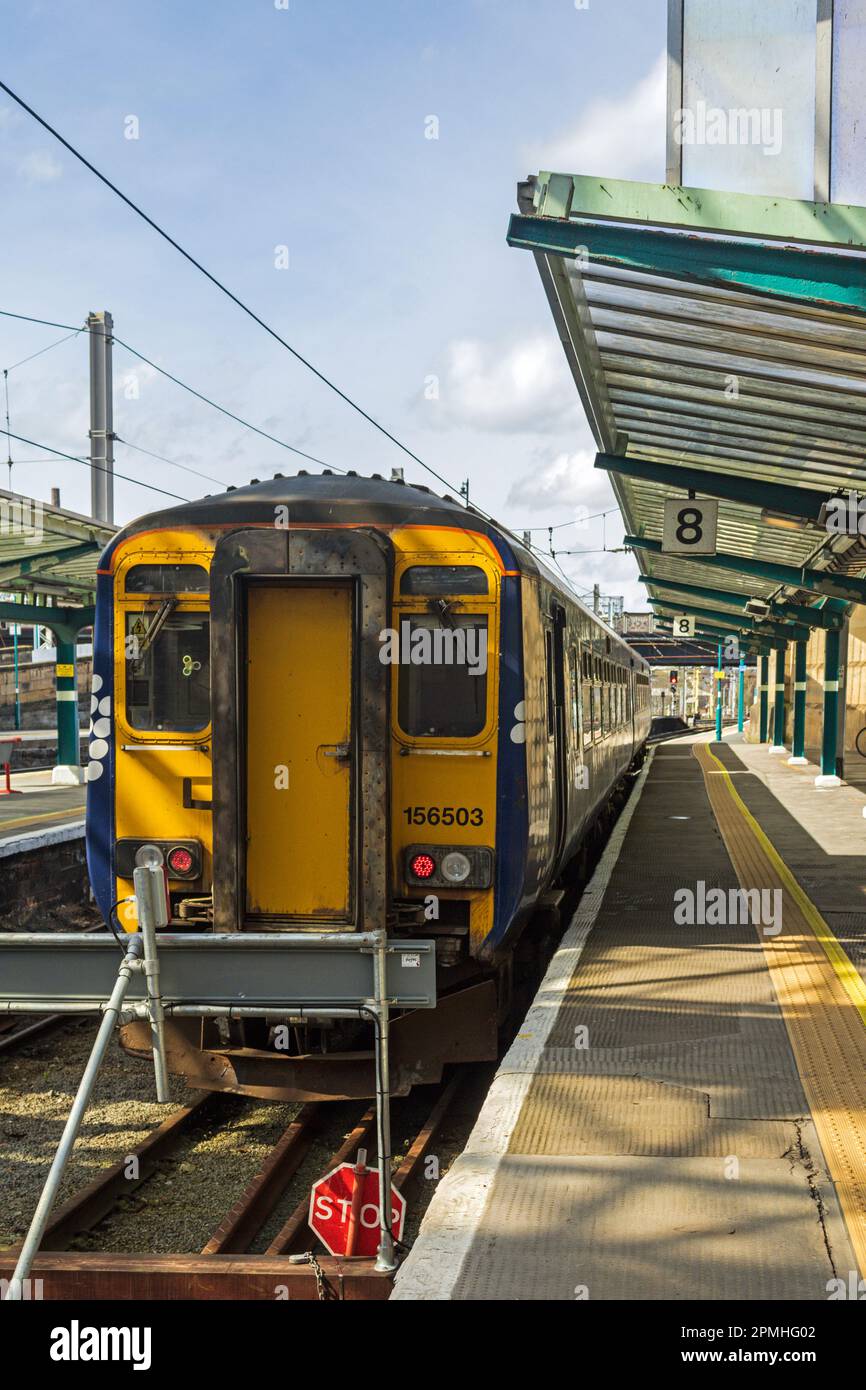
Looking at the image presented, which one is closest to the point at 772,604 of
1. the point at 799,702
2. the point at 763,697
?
the point at 799,702

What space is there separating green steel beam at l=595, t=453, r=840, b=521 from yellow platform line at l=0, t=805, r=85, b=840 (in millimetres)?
8695

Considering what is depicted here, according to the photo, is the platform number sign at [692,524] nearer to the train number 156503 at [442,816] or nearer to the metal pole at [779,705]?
the train number 156503 at [442,816]

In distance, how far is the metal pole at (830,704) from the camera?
2239 cm

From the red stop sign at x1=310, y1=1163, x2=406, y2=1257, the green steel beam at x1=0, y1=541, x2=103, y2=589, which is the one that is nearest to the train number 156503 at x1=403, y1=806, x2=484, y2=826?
the red stop sign at x1=310, y1=1163, x2=406, y2=1257

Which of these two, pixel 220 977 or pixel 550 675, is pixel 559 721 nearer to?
pixel 550 675

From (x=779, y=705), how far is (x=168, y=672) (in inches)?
1258

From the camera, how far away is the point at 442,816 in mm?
6434

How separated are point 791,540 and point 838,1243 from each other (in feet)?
51.6

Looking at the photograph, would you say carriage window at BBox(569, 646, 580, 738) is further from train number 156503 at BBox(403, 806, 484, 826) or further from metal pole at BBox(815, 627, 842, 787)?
metal pole at BBox(815, 627, 842, 787)

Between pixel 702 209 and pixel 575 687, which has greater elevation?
pixel 702 209

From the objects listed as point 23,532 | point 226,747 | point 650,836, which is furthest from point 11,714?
point 226,747
